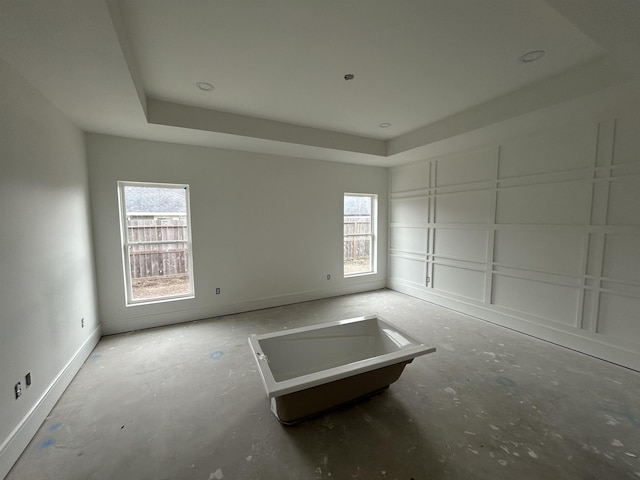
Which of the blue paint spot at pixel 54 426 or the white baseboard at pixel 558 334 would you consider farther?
the white baseboard at pixel 558 334

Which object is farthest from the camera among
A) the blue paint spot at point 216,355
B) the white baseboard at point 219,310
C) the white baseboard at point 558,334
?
the white baseboard at point 219,310

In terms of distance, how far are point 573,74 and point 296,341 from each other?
3505 millimetres

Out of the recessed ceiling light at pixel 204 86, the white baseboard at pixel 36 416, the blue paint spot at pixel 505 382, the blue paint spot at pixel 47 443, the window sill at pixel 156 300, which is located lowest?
A: the blue paint spot at pixel 47 443

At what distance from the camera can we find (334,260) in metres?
5.10

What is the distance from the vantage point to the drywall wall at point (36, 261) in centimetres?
170

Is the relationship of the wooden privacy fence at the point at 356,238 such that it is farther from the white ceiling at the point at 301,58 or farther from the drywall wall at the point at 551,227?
the white ceiling at the point at 301,58

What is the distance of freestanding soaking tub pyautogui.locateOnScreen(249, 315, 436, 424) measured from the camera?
182 centimetres

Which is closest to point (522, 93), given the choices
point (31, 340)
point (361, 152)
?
point (361, 152)

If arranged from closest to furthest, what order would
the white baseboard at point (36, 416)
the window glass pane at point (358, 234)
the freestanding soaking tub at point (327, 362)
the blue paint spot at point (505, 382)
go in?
1. the white baseboard at point (36, 416)
2. the freestanding soaking tub at point (327, 362)
3. the blue paint spot at point (505, 382)
4. the window glass pane at point (358, 234)

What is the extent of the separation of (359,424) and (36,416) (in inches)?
92.2

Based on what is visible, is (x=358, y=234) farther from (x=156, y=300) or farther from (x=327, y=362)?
(x=156, y=300)

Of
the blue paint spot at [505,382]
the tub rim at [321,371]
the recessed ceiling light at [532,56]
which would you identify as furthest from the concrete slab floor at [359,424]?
the recessed ceiling light at [532,56]

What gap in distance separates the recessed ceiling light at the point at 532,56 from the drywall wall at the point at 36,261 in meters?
3.81

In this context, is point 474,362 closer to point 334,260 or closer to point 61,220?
point 334,260
